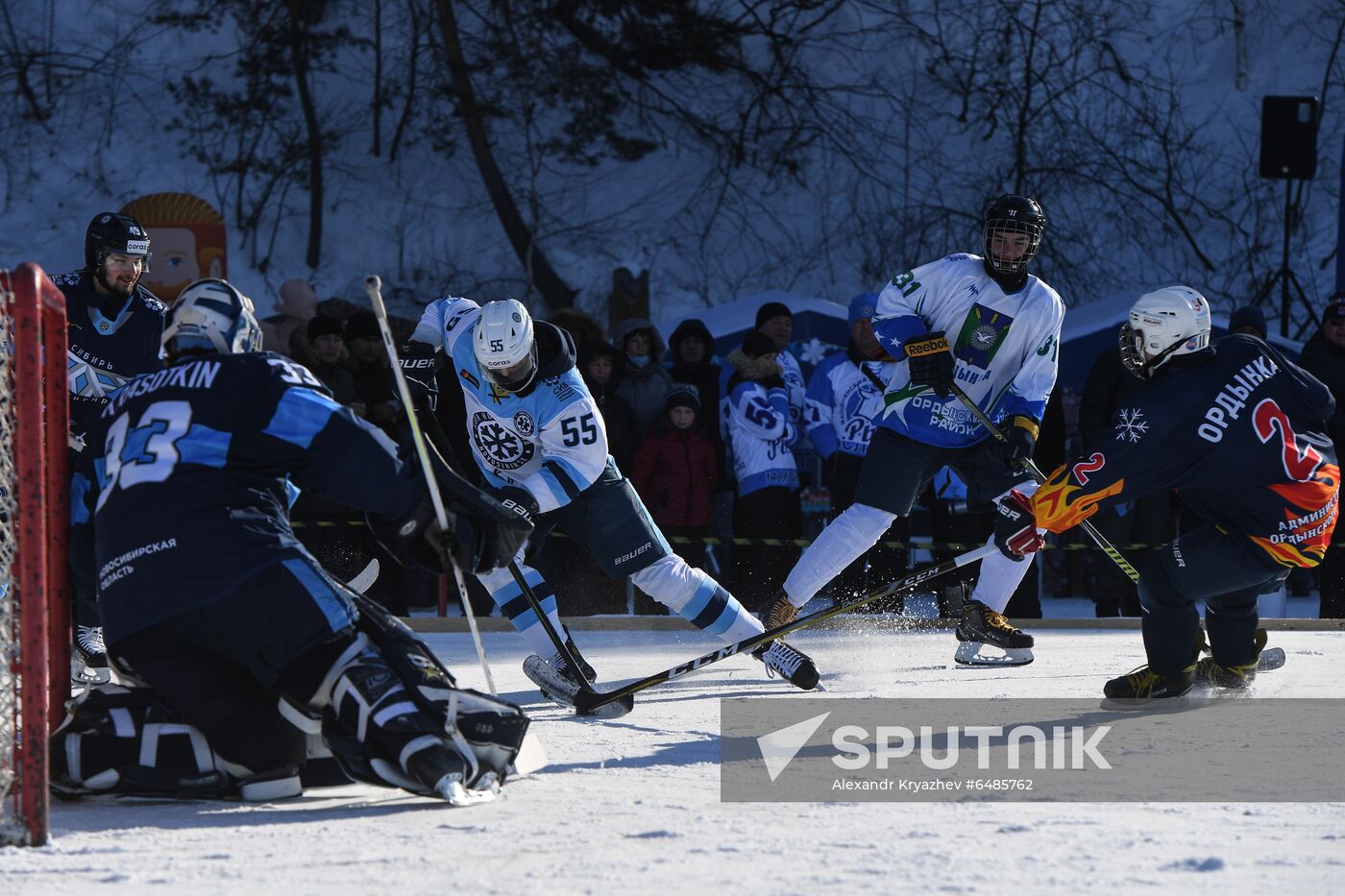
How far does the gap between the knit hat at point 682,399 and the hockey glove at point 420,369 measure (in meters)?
2.12

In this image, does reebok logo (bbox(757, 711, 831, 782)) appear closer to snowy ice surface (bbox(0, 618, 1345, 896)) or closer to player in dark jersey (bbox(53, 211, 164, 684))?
snowy ice surface (bbox(0, 618, 1345, 896))

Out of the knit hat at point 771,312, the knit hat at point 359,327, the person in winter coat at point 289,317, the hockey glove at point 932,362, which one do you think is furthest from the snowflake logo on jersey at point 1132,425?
the person in winter coat at point 289,317

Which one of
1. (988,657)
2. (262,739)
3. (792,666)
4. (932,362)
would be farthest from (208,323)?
(988,657)

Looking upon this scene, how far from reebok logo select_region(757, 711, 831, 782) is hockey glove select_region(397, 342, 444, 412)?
1740 millimetres

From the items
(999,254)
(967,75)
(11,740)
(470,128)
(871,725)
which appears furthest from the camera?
(967,75)

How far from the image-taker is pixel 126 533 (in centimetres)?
375

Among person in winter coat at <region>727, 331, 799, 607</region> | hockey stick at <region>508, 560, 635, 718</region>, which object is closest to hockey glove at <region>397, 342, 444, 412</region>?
hockey stick at <region>508, 560, 635, 718</region>

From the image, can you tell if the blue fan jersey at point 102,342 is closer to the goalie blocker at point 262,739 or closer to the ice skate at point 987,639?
the goalie blocker at point 262,739

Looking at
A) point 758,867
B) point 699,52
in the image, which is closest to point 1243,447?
point 758,867

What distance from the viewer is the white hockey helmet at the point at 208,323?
3951 millimetres

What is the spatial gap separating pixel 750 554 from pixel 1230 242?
25.4ft

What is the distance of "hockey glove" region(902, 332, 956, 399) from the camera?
18.9 feet

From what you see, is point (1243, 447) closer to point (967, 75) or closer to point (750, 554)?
point (750, 554)

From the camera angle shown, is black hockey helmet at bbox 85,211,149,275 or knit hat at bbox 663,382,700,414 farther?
knit hat at bbox 663,382,700,414
